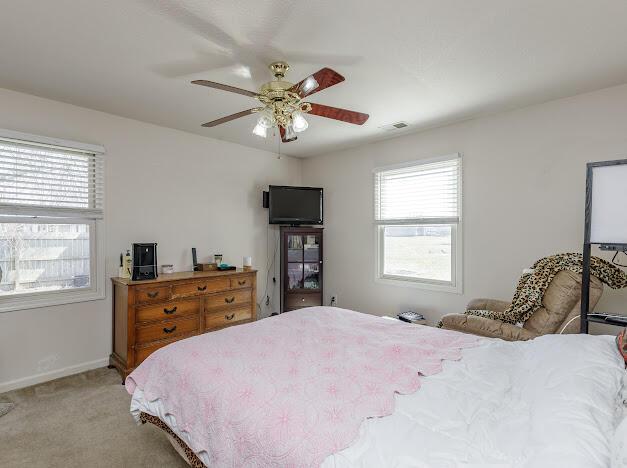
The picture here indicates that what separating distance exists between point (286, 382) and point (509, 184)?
2.92m

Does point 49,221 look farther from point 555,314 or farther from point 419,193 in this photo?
point 555,314

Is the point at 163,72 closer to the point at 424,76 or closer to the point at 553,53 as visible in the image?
the point at 424,76

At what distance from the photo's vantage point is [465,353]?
183cm

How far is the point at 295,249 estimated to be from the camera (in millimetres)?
4676

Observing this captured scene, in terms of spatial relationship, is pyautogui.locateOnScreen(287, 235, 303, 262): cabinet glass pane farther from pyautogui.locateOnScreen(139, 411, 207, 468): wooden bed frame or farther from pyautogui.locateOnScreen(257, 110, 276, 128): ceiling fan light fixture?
pyautogui.locateOnScreen(139, 411, 207, 468): wooden bed frame

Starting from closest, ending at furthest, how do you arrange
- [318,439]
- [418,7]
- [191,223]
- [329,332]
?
[318,439] < [418,7] < [329,332] < [191,223]

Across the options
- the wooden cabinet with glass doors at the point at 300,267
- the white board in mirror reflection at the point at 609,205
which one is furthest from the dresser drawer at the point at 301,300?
the white board in mirror reflection at the point at 609,205

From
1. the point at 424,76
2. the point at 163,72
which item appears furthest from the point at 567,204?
the point at 163,72

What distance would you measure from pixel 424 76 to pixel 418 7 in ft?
2.66

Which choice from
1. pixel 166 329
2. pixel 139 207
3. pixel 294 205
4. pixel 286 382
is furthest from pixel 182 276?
pixel 286 382

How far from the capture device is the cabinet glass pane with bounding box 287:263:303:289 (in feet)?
15.3

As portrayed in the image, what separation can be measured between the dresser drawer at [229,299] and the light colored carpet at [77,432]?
1.08 m

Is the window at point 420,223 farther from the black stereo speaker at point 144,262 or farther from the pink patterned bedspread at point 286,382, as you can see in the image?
the black stereo speaker at point 144,262

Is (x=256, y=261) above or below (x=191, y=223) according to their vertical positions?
below
